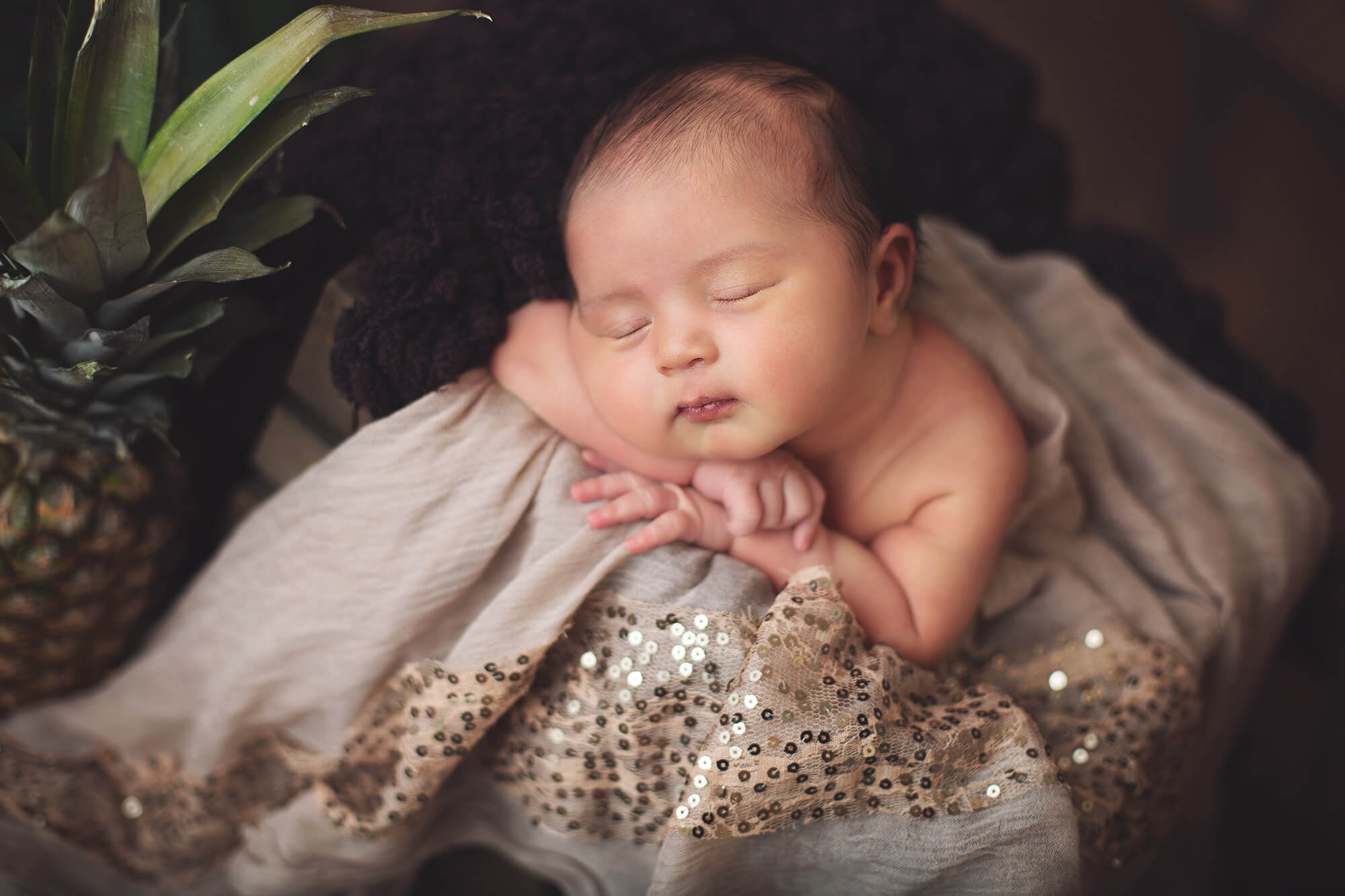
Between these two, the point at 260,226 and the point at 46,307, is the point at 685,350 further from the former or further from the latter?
the point at 46,307

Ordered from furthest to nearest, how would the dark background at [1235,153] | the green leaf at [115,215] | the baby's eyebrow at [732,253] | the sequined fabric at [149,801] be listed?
the dark background at [1235,153], the sequined fabric at [149,801], the baby's eyebrow at [732,253], the green leaf at [115,215]

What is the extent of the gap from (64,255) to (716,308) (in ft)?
1.85

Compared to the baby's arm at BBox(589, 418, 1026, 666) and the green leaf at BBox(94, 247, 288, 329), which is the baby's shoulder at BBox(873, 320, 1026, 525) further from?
the green leaf at BBox(94, 247, 288, 329)

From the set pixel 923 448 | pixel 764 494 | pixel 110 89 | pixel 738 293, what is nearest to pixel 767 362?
pixel 738 293

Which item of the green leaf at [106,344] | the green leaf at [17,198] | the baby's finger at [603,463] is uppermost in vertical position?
the green leaf at [17,198]

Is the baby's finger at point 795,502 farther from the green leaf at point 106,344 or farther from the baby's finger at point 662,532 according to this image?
the green leaf at point 106,344

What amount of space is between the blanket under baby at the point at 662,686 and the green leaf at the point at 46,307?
27 centimetres

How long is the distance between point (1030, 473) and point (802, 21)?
79 centimetres

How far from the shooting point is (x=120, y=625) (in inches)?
43.8

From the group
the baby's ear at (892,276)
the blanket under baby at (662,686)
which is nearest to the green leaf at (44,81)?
the blanket under baby at (662,686)

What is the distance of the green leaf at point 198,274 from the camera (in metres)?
0.81

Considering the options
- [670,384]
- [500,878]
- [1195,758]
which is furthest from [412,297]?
[1195,758]

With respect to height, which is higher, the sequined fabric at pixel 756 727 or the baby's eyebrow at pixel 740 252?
the baby's eyebrow at pixel 740 252

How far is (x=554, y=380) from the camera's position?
981 millimetres
